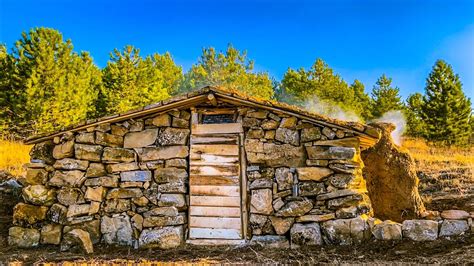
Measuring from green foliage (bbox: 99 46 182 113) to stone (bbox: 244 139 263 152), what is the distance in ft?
46.8

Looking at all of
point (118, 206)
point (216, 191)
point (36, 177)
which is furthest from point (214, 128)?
point (36, 177)

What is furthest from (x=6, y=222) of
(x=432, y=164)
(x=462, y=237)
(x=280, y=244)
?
(x=432, y=164)

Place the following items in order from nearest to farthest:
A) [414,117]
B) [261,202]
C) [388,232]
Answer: [388,232], [261,202], [414,117]

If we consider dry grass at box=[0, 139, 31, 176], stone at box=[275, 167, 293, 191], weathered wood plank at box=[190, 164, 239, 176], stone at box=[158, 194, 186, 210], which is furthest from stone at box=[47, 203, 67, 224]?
dry grass at box=[0, 139, 31, 176]

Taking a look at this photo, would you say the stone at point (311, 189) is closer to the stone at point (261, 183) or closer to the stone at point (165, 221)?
the stone at point (261, 183)

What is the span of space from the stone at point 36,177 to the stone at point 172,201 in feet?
7.11

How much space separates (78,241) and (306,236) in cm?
380

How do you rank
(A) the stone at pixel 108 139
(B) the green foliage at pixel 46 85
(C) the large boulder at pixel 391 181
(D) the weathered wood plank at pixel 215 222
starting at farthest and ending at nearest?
1. (B) the green foliage at pixel 46 85
2. (C) the large boulder at pixel 391 181
3. (A) the stone at pixel 108 139
4. (D) the weathered wood plank at pixel 215 222

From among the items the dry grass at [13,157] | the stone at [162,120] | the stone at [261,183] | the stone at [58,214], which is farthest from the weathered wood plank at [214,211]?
the dry grass at [13,157]

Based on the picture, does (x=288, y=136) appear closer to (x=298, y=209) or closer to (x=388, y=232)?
(x=298, y=209)

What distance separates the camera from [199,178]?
7.04m

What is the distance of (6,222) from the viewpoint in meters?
7.79

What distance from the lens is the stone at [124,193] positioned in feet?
23.1

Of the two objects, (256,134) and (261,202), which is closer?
(261,202)
